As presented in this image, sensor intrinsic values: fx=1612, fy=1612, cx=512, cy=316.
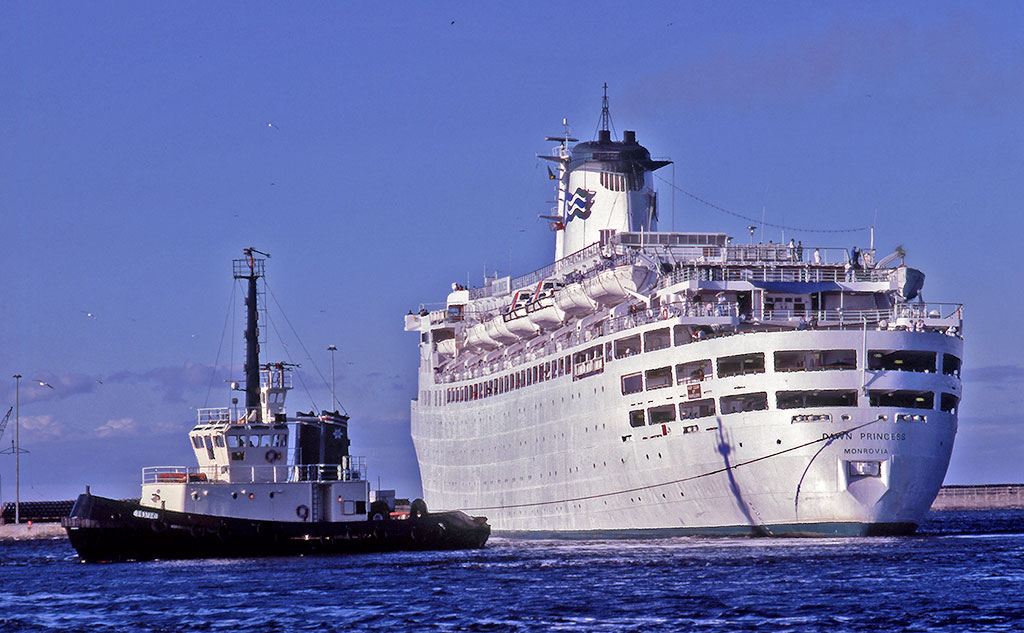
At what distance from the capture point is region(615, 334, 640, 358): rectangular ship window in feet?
258

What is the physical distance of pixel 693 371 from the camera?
73.6 meters

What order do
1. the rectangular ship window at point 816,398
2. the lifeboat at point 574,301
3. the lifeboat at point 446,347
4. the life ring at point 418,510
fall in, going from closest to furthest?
the rectangular ship window at point 816,398 → the life ring at point 418,510 → the lifeboat at point 574,301 → the lifeboat at point 446,347

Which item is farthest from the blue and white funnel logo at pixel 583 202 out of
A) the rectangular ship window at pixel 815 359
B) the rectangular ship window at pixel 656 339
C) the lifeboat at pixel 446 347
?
the rectangular ship window at pixel 815 359

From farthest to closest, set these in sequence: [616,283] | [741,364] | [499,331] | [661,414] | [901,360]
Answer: [499,331], [616,283], [661,414], [741,364], [901,360]

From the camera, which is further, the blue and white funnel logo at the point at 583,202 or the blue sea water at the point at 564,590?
the blue and white funnel logo at the point at 583,202

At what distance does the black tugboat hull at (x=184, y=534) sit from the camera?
215 feet

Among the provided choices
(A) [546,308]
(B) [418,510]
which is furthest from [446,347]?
(B) [418,510]

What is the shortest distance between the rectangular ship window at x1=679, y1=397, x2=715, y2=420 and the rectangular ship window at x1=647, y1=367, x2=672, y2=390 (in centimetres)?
157

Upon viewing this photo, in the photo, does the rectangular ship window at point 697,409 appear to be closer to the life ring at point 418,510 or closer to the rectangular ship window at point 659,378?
the rectangular ship window at point 659,378

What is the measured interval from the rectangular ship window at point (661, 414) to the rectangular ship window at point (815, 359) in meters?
6.36

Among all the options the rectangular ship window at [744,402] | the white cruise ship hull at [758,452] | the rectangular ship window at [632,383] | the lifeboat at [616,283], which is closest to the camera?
the white cruise ship hull at [758,452]

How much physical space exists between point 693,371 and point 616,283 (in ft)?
37.9

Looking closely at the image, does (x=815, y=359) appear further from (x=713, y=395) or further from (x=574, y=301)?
(x=574, y=301)

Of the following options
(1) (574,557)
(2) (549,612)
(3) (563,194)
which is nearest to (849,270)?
(1) (574,557)
